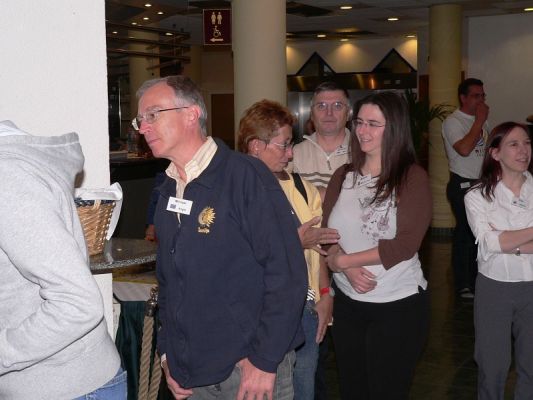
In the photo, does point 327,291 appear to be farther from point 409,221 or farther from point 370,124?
point 370,124

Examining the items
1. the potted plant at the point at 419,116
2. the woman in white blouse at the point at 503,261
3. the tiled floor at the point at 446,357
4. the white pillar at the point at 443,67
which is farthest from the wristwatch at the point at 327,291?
the white pillar at the point at 443,67

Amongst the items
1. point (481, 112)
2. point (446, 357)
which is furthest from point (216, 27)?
point (446, 357)

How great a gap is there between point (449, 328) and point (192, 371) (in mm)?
3826

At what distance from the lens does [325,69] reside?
48.1ft

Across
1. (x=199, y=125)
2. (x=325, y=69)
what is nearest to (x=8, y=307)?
(x=199, y=125)

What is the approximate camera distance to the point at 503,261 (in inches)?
132

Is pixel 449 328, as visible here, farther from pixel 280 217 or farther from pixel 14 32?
pixel 14 32

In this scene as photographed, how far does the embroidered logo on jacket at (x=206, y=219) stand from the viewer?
1992 mm

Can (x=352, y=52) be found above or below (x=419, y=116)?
above

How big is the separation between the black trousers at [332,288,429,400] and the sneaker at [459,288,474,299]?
3.60m

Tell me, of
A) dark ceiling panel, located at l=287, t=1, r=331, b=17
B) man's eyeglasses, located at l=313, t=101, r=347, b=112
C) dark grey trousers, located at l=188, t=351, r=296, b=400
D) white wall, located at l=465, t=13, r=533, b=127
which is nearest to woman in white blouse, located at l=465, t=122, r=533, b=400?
man's eyeglasses, located at l=313, t=101, r=347, b=112

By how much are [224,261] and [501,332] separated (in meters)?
1.87

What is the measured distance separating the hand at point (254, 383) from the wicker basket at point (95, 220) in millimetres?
525

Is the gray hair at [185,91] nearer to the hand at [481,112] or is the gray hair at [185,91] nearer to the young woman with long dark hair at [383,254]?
the young woman with long dark hair at [383,254]
